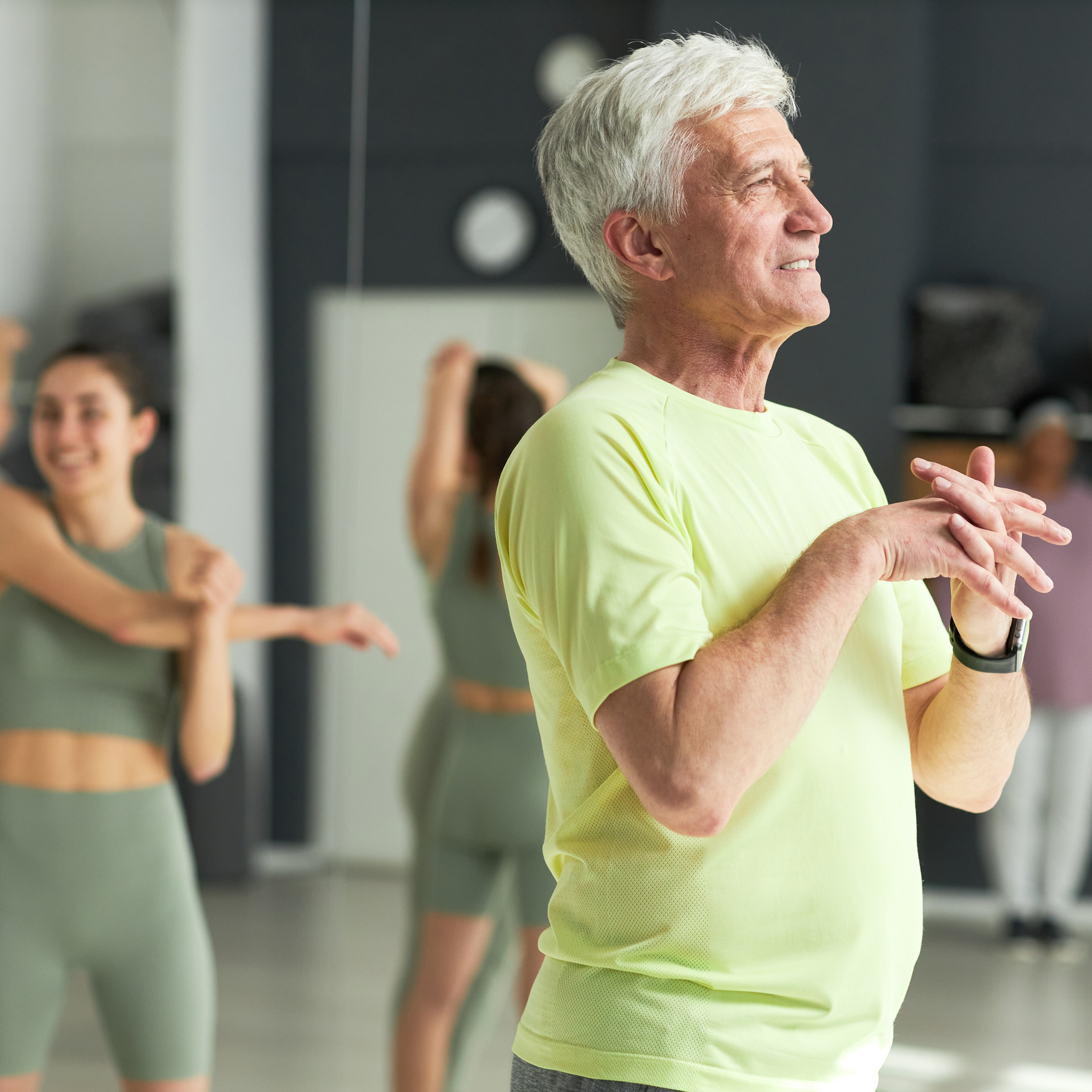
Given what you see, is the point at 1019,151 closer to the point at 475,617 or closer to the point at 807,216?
the point at 475,617

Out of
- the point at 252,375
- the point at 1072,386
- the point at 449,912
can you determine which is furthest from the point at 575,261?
the point at 1072,386

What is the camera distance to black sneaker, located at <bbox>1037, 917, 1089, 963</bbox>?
4.11m

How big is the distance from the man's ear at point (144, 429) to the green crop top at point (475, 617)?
619mm

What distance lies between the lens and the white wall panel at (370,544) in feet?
8.14

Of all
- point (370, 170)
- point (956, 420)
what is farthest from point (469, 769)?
point (956, 420)

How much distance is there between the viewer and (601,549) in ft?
2.67

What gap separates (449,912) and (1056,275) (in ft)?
11.7

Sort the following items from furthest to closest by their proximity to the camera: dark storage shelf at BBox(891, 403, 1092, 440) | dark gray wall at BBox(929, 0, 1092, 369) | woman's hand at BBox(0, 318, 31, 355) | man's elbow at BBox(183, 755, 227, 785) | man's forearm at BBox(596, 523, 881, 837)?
dark gray wall at BBox(929, 0, 1092, 369), dark storage shelf at BBox(891, 403, 1092, 440), man's elbow at BBox(183, 755, 227, 785), woman's hand at BBox(0, 318, 31, 355), man's forearm at BBox(596, 523, 881, 837)

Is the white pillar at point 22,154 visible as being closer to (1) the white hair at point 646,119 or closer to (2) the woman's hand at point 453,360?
(2) the woman's hand at point 453,360

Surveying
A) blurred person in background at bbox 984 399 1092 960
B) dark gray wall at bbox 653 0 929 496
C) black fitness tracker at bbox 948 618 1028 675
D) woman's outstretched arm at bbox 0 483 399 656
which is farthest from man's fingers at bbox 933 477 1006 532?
blurred person in background at bbox 984 399 1092 960

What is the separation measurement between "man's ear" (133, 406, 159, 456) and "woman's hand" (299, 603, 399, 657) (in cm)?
43

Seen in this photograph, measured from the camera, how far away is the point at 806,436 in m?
1.03

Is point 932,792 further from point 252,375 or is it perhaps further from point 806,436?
point 252,375

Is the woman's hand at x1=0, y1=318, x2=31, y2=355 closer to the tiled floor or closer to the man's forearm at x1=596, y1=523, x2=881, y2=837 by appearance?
the tiled floor
